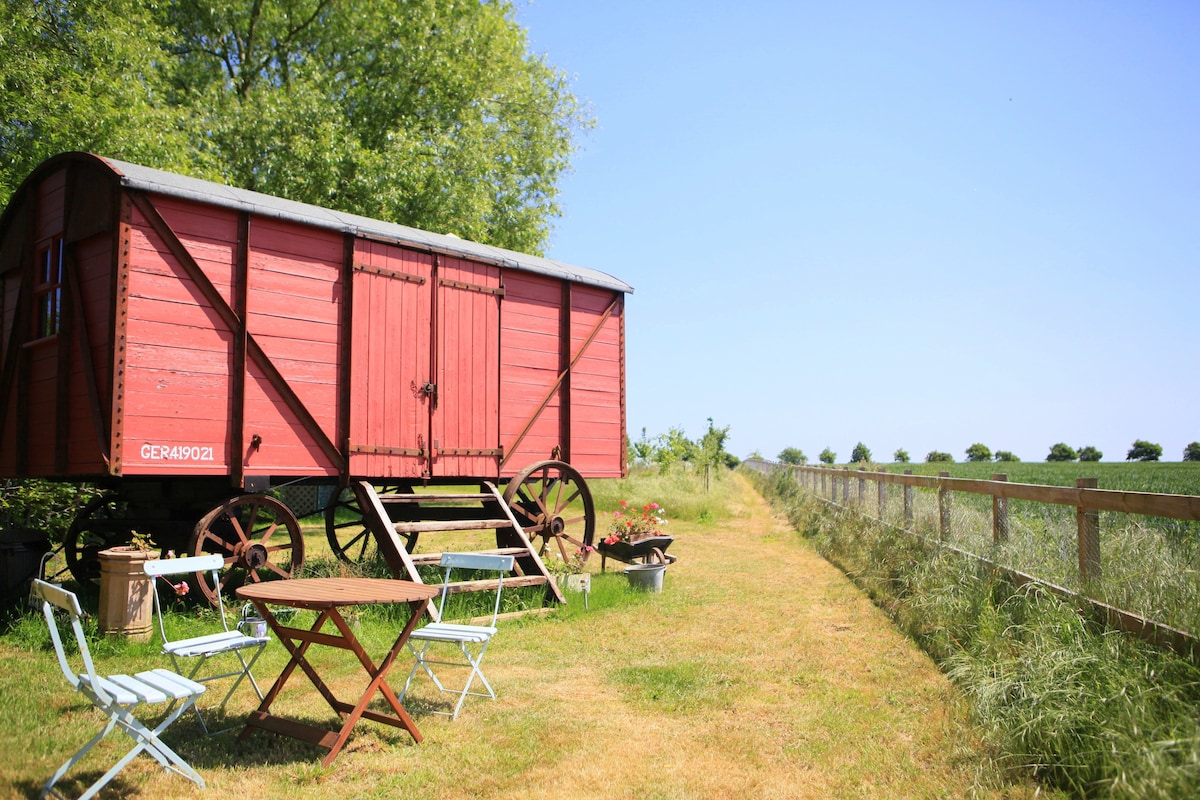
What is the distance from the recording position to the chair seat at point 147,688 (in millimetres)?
3719

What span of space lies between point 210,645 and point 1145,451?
1998 inches

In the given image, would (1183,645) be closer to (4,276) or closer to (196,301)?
(196,301)

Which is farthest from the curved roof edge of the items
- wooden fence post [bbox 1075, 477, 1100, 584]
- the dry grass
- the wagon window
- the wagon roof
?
Result: wooden fence post [bbox 1075, 477, 1100, 584]

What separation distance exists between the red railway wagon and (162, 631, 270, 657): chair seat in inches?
105

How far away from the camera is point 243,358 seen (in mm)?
7781

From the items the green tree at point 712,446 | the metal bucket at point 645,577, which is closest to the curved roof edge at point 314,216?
the metal bucket at point 645,577

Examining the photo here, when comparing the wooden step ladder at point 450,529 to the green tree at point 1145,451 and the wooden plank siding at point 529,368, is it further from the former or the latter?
the green tree at point 1145,451

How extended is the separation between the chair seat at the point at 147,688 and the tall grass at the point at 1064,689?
371 centimetres

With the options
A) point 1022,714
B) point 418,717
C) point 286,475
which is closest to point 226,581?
A: point 286,475

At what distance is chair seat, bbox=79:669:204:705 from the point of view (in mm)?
3719

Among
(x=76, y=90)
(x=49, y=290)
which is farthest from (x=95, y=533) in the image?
(x=76, y=90)

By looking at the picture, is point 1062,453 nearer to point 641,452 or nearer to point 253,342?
point 641,452

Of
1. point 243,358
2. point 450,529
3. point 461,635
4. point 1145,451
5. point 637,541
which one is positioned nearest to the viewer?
point 461,635

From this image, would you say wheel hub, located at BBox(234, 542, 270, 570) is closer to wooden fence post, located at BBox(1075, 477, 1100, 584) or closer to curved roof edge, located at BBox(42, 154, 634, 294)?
curved roof edge, located at BBox(42, 154, 634, 294)
